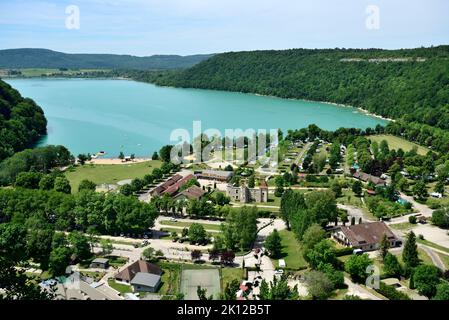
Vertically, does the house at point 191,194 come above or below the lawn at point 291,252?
above

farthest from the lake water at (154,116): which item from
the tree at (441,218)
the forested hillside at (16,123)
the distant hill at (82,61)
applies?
the distant hill at (82,61)

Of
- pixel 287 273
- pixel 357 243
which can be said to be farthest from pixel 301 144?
pixel 287 273

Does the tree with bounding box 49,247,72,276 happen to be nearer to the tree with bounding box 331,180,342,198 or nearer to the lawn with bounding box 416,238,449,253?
the lawn with bounding box 416,238,449,253

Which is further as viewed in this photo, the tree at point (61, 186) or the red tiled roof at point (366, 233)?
the tree at point (61, 186)

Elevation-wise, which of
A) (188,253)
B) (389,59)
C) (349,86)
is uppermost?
(389,59)

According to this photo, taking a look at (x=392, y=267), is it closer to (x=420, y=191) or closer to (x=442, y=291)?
(x=442, y=291)

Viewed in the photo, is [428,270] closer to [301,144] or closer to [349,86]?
[301,144]

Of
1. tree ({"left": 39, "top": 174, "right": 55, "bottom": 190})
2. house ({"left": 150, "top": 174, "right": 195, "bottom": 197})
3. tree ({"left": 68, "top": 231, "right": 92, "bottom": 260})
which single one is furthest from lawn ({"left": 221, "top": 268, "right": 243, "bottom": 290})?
tree ({"left": 39, "top": 174, "right": 55, "bottom": 190})

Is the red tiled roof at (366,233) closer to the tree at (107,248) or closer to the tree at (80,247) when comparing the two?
the tree at (107,248)

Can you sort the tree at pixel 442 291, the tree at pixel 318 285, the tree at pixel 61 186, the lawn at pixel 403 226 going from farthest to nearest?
the tree at pixel 61 186
the lawn at pixel 403 226
the tree at pixel 318 285
the tree at pixel 442 291
